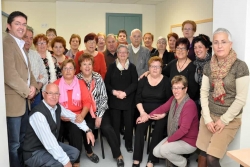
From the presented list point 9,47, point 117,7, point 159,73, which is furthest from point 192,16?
point 9,47

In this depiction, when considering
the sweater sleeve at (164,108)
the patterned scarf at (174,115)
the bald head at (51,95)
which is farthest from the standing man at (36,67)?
the patterned scarf at (174,115)

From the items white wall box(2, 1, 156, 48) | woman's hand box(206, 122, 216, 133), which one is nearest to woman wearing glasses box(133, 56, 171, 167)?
woman's hand box(206, 122, 216, 133)

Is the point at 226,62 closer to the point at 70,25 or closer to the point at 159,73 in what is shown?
the point at 159,73

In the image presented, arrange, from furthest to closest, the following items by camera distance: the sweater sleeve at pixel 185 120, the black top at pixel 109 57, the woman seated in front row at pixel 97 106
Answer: the black top at pixel 109 57 < the woman seated in front row at pixel 97 106 < the sweater sleeve at pixel 185 120

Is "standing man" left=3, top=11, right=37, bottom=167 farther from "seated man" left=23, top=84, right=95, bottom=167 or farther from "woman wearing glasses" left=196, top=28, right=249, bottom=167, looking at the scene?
"woman wearing glasses" left=196, top=28, right=249, bottom=167

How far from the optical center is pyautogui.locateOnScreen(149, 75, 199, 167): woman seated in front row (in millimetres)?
2438

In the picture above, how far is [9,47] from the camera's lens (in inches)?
81.2

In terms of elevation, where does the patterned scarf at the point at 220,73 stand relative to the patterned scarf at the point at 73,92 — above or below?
above

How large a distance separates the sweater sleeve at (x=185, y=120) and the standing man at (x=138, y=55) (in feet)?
3.91

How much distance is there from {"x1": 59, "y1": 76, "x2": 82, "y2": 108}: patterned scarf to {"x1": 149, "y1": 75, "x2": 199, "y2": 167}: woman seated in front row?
1.01 m

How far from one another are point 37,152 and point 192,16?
14.4 ft

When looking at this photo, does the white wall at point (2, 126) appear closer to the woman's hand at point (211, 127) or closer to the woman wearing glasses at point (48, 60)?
the woman wearing glasses at point (48, 60)

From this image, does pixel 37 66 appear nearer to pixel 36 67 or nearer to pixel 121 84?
pixel 36 67

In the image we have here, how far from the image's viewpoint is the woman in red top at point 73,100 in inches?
104
